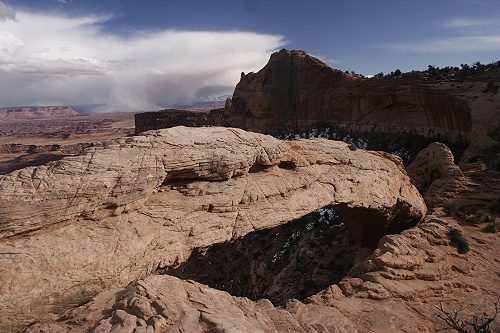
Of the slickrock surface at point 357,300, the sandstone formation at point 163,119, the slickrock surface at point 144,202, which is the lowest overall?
the slickrock surface at point 357,300

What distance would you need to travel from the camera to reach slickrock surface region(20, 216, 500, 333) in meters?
6.93

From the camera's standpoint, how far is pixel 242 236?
11.5m

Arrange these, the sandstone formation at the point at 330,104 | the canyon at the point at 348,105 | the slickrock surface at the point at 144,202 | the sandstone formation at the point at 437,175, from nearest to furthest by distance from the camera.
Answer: the slickrock surface at the point at 144,202 → the sandstone formation at the point at 437,175 → the canyon at the point at 348,105 → the sandstone formation at the point at 330,104

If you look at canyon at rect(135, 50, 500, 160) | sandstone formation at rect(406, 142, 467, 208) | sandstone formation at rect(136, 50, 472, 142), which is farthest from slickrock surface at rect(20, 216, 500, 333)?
sandstone formation at rect(136, 50, 472, 142)

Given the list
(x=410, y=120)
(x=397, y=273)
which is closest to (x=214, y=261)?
(x=397, y=273)

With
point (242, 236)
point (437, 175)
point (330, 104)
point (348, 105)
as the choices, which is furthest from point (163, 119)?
point (242, 236)

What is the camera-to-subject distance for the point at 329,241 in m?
20.9

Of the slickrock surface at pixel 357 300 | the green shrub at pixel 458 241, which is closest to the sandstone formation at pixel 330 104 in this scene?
the green shrub at pixel 458 241

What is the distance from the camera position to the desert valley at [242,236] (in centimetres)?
774

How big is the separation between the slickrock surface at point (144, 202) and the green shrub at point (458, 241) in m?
3.08

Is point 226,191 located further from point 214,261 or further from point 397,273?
point 214,261

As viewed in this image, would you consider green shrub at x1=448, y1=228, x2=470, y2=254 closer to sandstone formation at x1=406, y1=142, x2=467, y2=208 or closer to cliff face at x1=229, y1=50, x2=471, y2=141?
sandstone formation at x1=406, y1=142, x2=467, y2=208

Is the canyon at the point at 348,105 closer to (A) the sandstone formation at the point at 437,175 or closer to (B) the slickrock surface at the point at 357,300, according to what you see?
(A) the sandstone formation at the point at 437,175

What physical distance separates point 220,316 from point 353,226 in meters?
12.4
